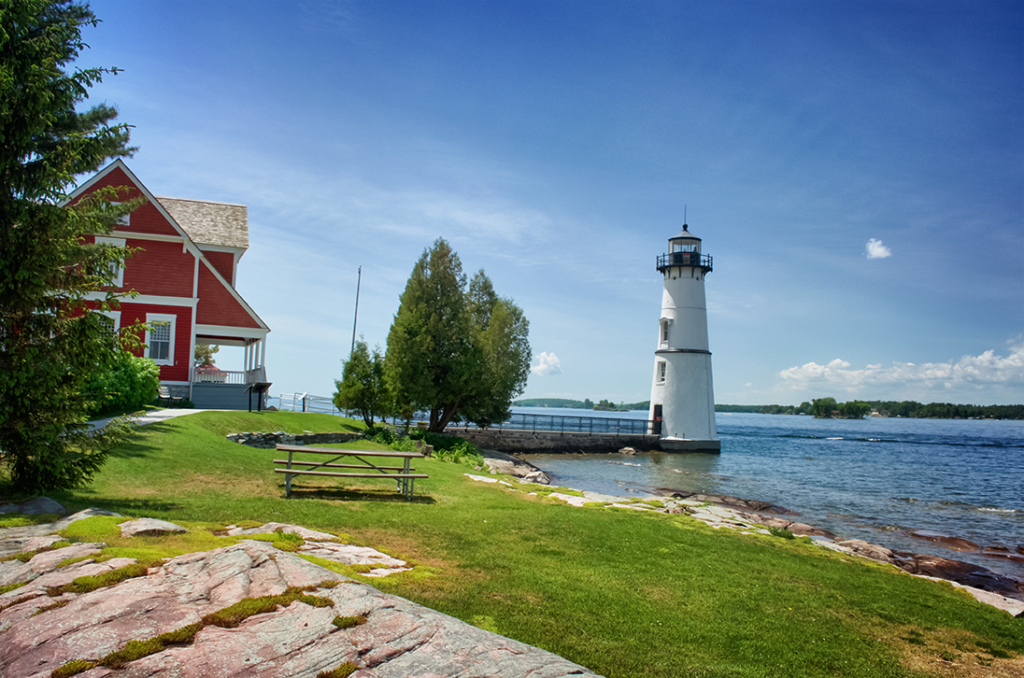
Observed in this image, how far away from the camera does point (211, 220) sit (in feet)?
101

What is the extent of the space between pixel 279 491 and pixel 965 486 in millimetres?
37678

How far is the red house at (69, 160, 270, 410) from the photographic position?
25.4 meters

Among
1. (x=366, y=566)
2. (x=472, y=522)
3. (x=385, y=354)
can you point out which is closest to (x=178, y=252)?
(x=385, y=354)

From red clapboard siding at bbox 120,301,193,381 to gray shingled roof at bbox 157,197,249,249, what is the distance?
4.71 meters

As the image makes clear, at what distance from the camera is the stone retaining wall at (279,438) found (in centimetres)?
1880

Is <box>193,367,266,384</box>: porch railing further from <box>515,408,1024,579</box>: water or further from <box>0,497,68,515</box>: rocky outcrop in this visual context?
<box>0,497,68,515</box>: rocky outcrop

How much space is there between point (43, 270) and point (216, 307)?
18.6 metres

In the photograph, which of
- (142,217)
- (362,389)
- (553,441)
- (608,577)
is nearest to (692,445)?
(553,441)

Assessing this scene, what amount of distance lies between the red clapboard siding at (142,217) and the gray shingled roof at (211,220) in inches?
Result: 129

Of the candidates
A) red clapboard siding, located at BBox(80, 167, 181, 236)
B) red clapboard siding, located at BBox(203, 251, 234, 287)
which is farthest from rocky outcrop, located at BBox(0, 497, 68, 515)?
red clapboard siding, located at BBox(203, 251, 234, 287)

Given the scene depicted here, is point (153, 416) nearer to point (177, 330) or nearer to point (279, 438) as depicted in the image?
point (279, 438)

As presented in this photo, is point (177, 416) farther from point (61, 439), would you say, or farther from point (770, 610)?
point (770, 610)

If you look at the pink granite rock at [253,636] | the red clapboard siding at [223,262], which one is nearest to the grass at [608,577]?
the pink granite rock at [253,636]

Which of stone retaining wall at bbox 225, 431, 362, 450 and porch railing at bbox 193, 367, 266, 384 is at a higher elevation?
porch railing at bbox 193, 367, 266, 384
